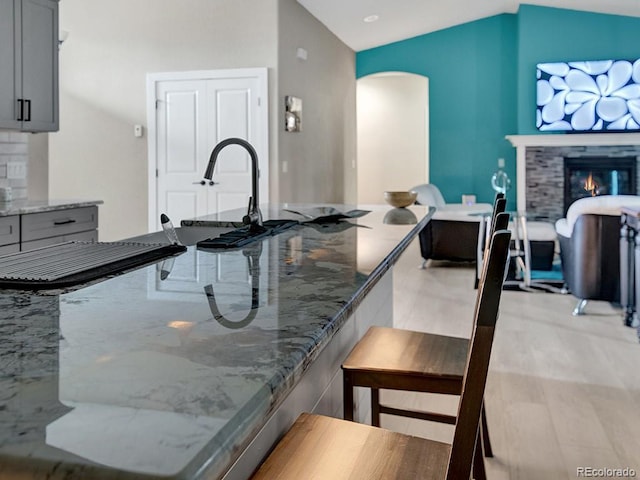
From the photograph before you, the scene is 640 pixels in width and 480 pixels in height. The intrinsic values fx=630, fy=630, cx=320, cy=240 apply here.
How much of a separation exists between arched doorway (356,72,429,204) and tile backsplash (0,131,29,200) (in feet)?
26.1

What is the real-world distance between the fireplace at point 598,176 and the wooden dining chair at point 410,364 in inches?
261

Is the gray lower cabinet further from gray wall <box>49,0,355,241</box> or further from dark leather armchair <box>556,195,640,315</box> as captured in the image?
dark leather armchair <box>556,195,640,315</box>

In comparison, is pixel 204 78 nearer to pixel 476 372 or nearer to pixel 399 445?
pixel 399 445

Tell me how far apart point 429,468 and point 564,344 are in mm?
3116

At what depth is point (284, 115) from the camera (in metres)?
6.12

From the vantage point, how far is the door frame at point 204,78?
592cm

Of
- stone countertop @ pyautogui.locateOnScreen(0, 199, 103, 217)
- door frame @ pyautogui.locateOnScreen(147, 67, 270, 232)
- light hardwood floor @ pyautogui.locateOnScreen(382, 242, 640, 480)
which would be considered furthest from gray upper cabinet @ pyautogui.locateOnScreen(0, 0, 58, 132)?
light hardwood floor @ pyautogui.locateOnScreen(382, 242, 640, 480)

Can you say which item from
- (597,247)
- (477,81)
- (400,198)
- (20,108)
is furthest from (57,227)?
(477,81)

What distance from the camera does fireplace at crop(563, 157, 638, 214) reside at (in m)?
7.91

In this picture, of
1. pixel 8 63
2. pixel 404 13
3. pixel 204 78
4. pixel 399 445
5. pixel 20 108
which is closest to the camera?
pixel 399 445

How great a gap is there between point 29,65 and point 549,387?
376cm

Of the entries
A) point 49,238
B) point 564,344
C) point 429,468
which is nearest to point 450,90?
point 564,344

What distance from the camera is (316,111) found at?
7340mm

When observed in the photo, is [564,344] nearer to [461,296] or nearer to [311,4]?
[461,296]
